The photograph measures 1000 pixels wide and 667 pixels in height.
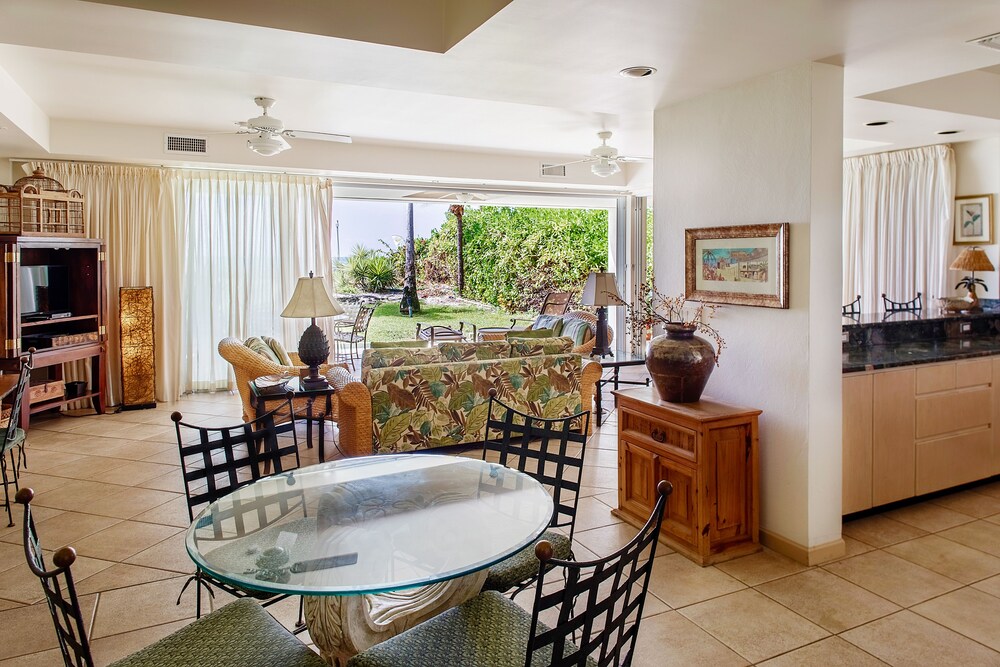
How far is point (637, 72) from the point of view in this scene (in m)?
3.19

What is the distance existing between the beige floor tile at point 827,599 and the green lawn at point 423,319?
23.7ft

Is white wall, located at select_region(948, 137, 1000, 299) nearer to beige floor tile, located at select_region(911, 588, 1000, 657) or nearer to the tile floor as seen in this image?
the tile floor

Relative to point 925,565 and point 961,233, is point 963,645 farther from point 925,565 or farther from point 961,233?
point 961,233

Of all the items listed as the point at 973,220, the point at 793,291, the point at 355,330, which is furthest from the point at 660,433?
the point at 355,330

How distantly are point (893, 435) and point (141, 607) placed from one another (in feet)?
12.3

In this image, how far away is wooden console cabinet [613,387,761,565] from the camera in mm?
3055

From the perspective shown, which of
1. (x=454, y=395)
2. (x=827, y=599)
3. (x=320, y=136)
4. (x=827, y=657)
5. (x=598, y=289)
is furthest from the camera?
(x=598, y=289)

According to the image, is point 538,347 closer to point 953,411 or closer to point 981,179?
point 953,411

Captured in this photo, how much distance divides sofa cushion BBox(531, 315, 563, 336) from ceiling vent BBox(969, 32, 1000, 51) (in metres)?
4.27

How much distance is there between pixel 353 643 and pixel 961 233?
6.60 meters

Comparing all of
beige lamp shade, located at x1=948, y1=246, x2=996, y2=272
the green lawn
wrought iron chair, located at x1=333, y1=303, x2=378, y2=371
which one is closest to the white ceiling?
beige lamp shade, located at x1=948, y1=246, x2=996, y2=272

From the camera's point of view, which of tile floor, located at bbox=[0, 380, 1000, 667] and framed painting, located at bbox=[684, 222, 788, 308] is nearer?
tile floor, located at bbox=[0, 380, 1000, 667]

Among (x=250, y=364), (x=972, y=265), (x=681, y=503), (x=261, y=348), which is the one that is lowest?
(x=681, y=503)

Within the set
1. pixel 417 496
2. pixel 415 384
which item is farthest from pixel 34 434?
pixel 417 496
